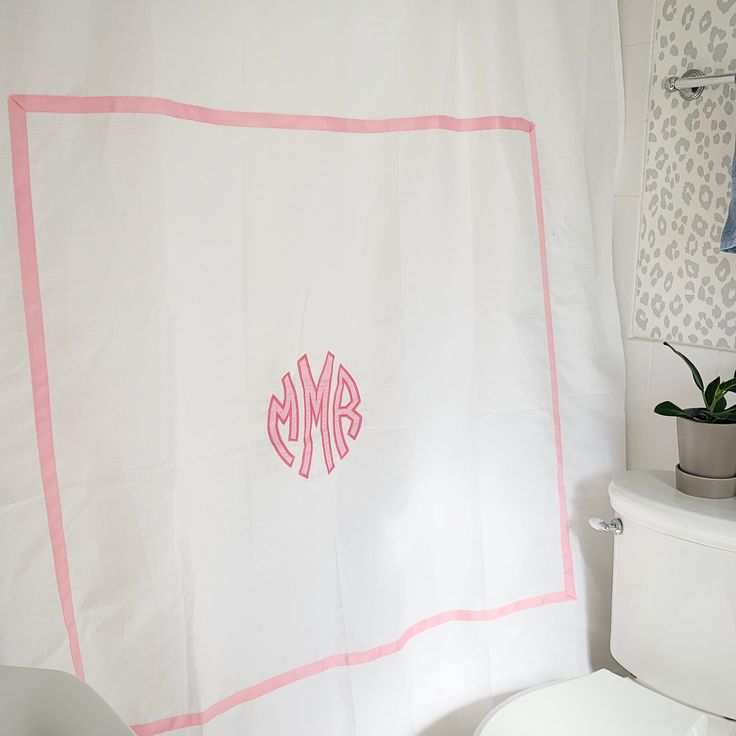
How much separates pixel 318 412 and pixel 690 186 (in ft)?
2.81

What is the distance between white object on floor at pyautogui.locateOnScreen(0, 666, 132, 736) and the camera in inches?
29.1

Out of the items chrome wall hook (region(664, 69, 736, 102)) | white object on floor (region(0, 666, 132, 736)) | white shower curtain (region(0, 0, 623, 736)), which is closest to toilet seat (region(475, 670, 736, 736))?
white shower curtain (region(0, 0, 623, 736))

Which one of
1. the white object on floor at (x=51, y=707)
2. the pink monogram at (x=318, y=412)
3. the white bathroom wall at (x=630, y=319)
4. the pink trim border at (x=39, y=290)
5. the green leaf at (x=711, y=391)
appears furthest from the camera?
the white bathroom wall at (x=630, y=319)

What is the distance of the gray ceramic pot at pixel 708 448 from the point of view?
135cm

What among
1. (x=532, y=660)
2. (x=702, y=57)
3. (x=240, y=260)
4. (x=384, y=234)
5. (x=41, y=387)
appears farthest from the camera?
(x=532, y=660)

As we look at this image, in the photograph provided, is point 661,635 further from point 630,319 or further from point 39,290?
point 39,290

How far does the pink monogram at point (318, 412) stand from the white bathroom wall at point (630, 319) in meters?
0.67

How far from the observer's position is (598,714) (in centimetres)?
139

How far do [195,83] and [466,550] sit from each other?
97 centimetres

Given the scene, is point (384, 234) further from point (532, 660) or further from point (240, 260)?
point (532, 660)

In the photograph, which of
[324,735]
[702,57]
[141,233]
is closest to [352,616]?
[324,735]

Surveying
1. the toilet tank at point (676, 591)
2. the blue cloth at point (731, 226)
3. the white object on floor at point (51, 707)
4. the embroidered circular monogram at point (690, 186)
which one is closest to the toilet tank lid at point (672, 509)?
the toilet tank at point (676, 591)

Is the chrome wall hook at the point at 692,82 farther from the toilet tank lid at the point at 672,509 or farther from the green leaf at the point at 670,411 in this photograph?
the toilet tank lid at the point at 672,509

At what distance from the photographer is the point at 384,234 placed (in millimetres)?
1376
